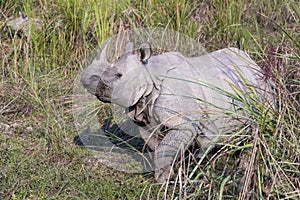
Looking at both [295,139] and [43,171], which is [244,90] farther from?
[43,171]

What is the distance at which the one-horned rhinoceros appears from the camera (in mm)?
3705

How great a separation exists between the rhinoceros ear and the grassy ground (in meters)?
0.82

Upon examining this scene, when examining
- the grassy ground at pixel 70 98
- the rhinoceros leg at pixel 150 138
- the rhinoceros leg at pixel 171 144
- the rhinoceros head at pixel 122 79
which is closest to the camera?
the grassy ground at pixel 70 98

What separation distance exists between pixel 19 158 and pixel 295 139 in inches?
94.1

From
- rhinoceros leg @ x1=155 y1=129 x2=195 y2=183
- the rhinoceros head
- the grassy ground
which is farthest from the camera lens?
rhinoceros leg @ x1=155 y1=129 x2=195 y2=183

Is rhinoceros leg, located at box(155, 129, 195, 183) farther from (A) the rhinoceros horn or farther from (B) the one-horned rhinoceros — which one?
(A) the rhinoceros horn

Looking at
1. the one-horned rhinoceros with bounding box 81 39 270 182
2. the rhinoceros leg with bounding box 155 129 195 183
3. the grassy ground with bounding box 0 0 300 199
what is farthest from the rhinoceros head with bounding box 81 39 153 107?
the grassy ground with bounding box 0 0 300 199

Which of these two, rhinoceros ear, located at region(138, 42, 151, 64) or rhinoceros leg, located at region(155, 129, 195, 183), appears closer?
rhinoceros ear, located at region(138, 42, 151, 64)

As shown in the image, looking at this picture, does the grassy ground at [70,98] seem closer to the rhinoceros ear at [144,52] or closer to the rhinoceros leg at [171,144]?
the rhinoceros leg at [171,144]

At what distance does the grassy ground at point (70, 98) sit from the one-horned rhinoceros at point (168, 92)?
0.21m

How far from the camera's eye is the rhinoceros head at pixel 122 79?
369cm

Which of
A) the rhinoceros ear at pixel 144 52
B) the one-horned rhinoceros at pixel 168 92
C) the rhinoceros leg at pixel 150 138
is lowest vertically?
the rhinoceros leg at pixel 150 138

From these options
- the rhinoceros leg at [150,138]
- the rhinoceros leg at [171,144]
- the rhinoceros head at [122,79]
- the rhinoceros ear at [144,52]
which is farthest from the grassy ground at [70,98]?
the rhinoceros ear at [144,52]

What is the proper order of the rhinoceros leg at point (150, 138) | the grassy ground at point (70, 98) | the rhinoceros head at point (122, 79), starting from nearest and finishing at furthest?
the grassy ground at point (70, 98) → the rhinoceros head at point (122, 79) → the rhinoceros leg at point (150, 138)
